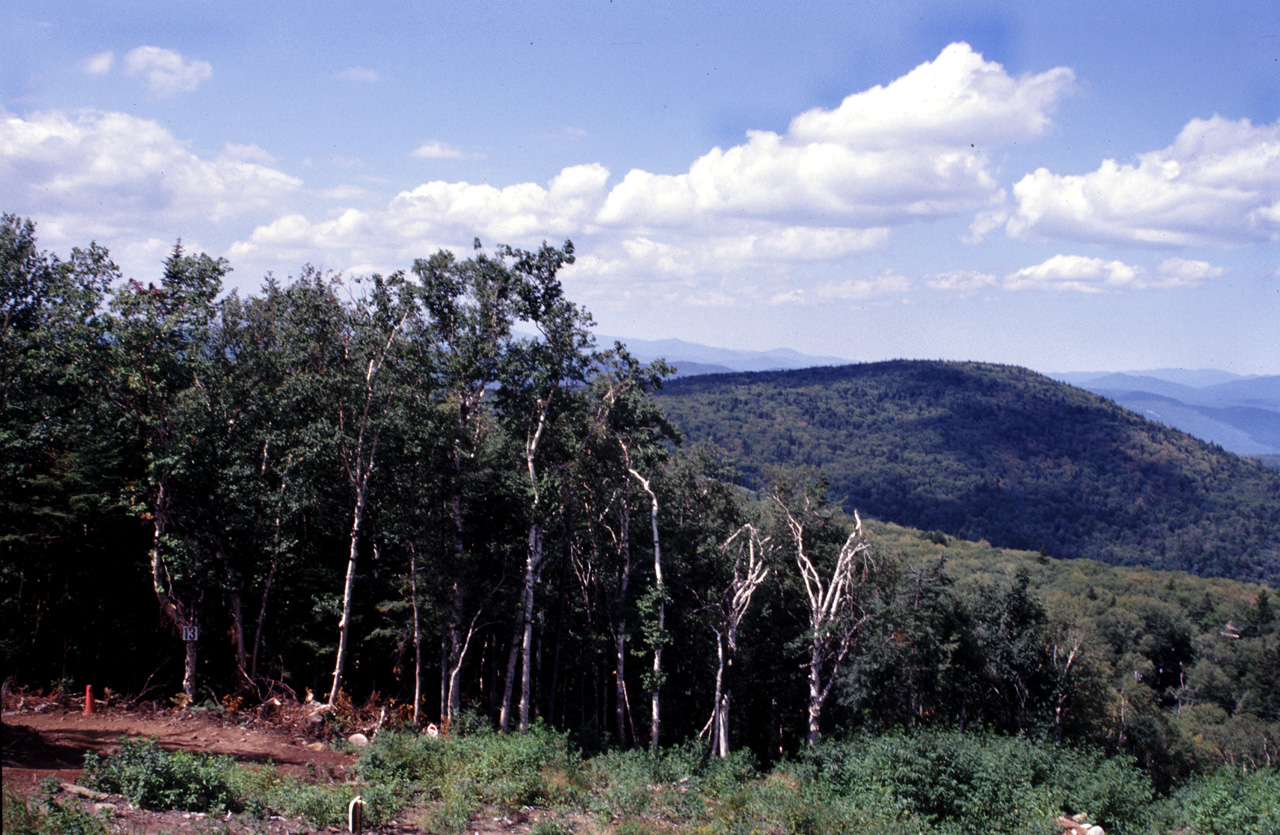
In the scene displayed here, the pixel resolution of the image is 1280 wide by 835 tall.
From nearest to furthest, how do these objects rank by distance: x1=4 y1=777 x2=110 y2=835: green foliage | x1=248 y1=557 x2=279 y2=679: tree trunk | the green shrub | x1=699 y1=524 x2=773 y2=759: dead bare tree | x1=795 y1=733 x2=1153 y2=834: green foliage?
x1=4 y1=777 x2=110 y2=835: green foliage → the green shrub → x1=795 y1=733 x2=1153 y2=834: green foliage → x1=248 y1=557 x2=279 y2=679: tree trunk → x1=699 y1=524 x2=773 y2=759: dead bare tree

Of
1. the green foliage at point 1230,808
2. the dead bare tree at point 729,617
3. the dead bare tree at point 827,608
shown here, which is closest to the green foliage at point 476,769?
the dead bare tree at point 729,617

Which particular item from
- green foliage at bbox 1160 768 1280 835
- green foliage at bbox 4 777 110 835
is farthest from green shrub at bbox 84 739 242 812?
green foliage at bbox 1160 768 1280 835

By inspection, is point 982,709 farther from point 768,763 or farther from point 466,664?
point 466,664

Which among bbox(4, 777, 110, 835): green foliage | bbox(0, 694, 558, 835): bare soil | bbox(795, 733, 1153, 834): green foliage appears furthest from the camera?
bbox(795, 733, 1153, 834): green foliage

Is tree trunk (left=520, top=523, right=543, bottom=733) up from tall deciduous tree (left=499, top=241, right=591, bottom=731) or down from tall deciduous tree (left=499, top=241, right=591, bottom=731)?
down

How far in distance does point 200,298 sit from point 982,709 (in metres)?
36.7

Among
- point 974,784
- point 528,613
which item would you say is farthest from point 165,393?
point 974,784

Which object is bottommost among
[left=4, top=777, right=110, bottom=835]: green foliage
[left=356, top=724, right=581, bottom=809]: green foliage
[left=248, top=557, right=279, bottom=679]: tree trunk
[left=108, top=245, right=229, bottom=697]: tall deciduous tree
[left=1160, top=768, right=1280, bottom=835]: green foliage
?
[left=1160, top=768, right=1280, bottom=835]: green foliage

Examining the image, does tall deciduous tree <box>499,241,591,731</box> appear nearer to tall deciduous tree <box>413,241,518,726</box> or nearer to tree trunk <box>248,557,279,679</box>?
tall deciduous tree <box>413,241,518,726</box>

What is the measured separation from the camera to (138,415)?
1659cm

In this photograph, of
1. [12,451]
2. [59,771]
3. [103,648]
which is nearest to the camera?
[59,771]

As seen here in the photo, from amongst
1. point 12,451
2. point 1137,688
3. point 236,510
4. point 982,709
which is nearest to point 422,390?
point 236,510

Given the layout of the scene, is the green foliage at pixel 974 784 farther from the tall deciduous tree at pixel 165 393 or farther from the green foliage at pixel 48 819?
the tall deciduous tree at pixel 165 393

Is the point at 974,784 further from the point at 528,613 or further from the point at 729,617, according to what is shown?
the point at 528,613
